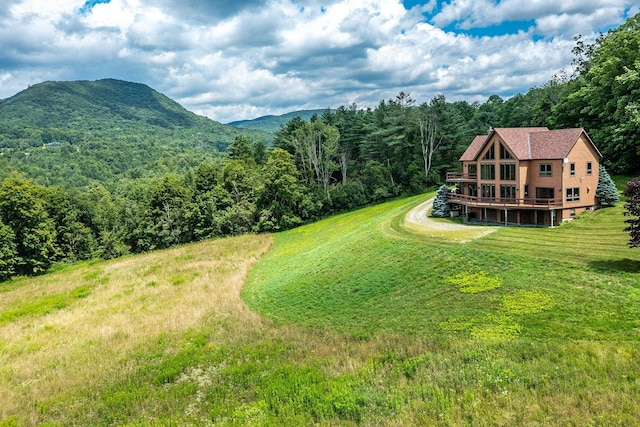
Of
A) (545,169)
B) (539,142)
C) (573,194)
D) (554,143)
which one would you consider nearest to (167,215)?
(539,142)

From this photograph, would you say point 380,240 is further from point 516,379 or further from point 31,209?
point 31,209

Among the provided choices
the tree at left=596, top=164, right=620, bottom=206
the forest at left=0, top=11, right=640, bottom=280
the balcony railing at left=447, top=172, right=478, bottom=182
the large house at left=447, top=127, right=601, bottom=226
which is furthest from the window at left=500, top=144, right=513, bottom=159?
the forest at left=0, top=11, right=640, bottom=280

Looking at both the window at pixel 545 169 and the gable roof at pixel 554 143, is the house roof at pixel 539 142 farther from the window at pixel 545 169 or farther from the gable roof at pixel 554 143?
the window at pixel 545 169

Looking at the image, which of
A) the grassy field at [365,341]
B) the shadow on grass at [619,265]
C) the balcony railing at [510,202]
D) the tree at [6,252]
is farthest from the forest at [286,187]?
the shadow on grass at [619,265]

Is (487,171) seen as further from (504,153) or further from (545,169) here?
(545,169)

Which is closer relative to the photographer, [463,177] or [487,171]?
[487,171]

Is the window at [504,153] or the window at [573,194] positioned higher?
the window at [504,153]
